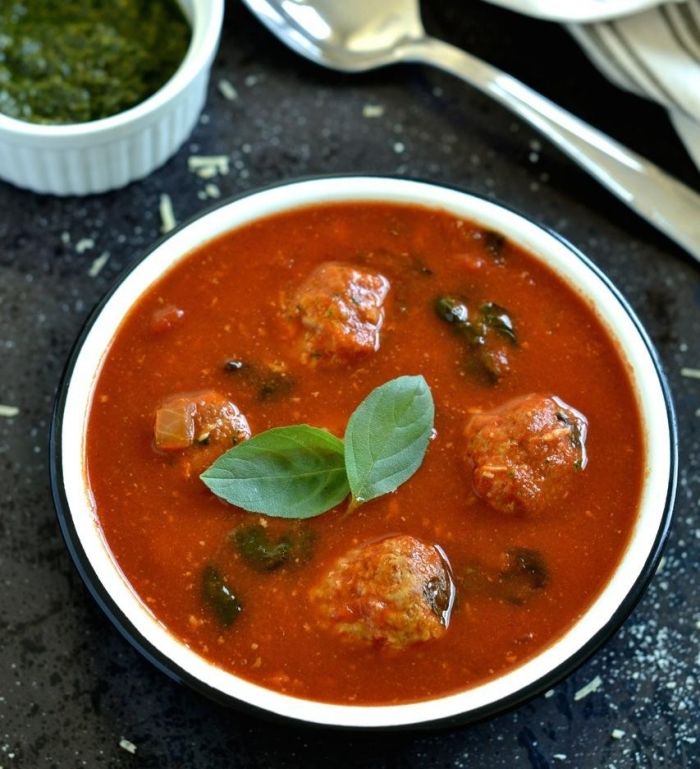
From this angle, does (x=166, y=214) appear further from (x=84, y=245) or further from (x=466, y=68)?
(x=466, y=68)

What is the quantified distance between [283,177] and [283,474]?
1.26 meters

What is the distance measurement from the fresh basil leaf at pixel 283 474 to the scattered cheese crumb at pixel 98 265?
3.40ft

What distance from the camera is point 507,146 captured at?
391 centimetres

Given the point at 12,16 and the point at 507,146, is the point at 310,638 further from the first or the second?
A: the point at 12,16

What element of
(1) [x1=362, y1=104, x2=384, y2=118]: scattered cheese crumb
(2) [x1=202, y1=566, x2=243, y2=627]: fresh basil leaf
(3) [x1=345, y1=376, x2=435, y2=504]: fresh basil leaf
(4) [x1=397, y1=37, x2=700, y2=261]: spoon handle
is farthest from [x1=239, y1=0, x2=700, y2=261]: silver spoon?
(2) [x1=202, y1=566, x2=243, y2=627]: fresh basil leaf

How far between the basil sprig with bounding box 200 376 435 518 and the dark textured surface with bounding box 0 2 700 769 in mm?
540

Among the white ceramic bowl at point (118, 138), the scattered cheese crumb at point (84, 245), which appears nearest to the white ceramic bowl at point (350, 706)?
the white ceramic bowl at point (118, 138)

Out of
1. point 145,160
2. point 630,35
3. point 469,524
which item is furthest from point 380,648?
point 630,35

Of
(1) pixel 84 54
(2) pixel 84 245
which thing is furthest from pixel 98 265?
(1) pixel 84 54

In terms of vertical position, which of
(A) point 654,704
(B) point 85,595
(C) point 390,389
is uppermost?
(C) point 390,389

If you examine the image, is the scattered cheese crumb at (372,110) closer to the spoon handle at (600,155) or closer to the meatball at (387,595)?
the spoon handle at (600,155)

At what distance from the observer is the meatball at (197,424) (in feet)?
9.71

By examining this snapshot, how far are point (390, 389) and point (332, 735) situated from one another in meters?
0.81

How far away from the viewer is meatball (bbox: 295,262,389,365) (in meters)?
3.05
